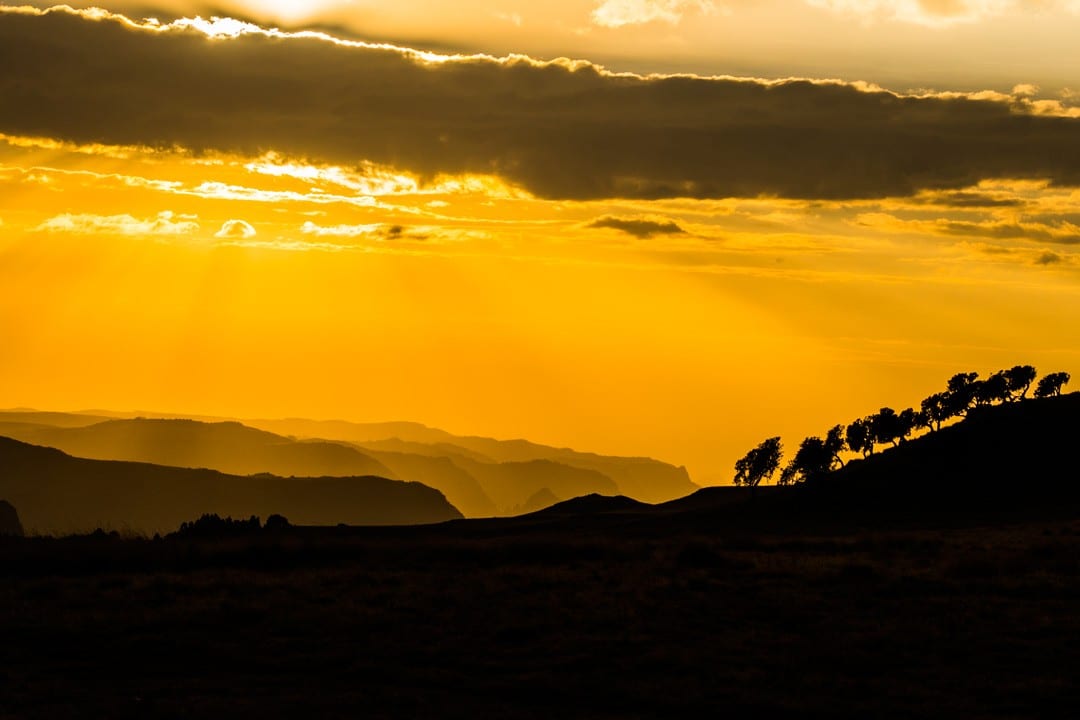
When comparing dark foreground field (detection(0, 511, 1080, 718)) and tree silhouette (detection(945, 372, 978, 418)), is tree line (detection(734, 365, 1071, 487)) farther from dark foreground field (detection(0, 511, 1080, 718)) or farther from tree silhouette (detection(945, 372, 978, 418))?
dark foreground field (detection(0, 511, 1080, 718))

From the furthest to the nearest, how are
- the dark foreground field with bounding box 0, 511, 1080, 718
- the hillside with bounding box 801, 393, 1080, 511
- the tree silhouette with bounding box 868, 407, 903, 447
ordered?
the tree silhouette with bounding box 868, 407, 903, 447 < the hillside with bounding box 801, 393, 1080, 511 < the dark foreground field with bounding box 0, 511, 1080, 718

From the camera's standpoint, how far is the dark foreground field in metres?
26.9

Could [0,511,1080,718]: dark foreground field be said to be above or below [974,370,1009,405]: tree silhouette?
below

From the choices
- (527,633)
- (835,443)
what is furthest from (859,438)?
(527,633)

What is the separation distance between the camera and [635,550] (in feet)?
177

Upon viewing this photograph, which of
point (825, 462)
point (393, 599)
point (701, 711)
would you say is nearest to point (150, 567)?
point (393, 599)

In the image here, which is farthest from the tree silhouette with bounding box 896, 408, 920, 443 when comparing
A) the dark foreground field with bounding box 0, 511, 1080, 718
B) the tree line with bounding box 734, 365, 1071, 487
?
the dark foreground field with bounding box 0, 511, 1080, 718

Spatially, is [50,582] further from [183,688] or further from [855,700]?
[855,700]

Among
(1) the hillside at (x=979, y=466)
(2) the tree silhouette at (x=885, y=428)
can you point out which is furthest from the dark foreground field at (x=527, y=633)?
(2) the tree silhouette at (x=885, y=428)

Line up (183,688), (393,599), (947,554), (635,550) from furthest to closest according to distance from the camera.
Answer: (635,550)
(947,554)
(393,599)
(183,688)

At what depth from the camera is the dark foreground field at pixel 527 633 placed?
26922 millimetres

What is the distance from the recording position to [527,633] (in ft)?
109

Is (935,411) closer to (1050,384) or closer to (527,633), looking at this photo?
(1050,384)

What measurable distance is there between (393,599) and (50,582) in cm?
1136
